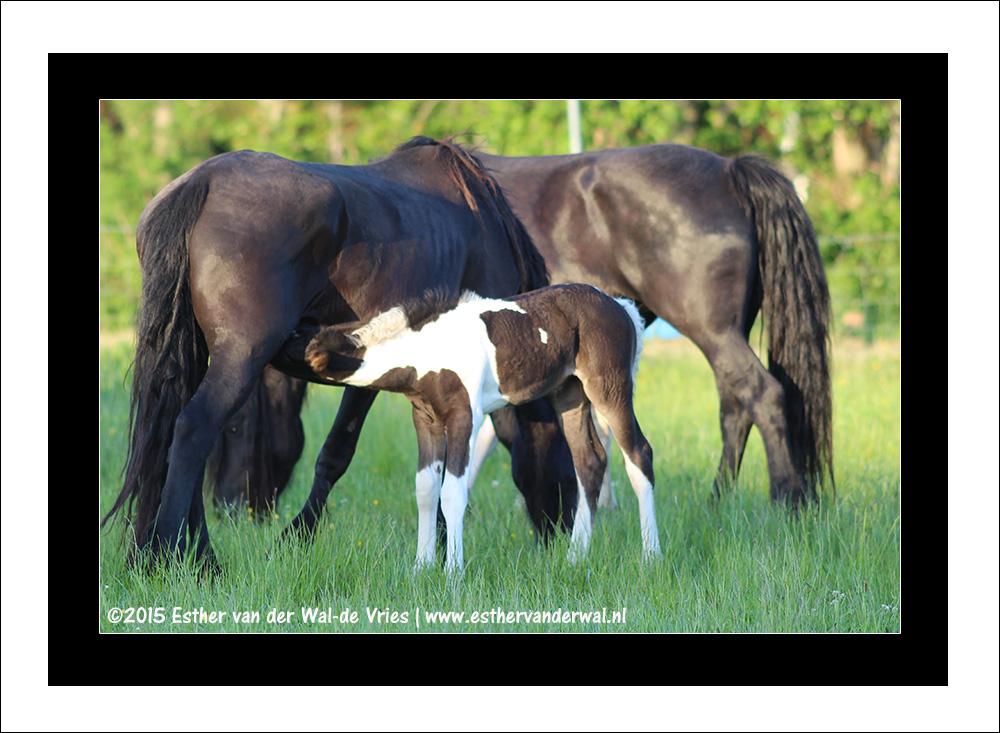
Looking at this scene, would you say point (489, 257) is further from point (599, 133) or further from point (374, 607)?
point (599, 133)

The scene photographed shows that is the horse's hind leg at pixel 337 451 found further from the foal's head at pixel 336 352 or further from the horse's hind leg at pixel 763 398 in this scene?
the horse's hind leg at pixel 763 398

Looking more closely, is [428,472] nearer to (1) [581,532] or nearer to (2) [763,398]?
(1) [581,532]

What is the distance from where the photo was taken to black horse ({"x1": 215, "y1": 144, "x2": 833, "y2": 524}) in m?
5.75

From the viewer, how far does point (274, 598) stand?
3.78 meters

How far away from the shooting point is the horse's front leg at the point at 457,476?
393cm

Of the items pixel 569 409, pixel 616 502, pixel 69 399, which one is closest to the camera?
pixel 69 399

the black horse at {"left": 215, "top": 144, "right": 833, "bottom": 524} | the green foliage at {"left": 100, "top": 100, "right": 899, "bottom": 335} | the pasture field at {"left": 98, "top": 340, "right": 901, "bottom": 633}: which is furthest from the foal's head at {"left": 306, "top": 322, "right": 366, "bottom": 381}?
the green foliage at {"left": 100, "top": 100, "right": 899, "bottom": 335}

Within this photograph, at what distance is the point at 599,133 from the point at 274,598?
9.20 m

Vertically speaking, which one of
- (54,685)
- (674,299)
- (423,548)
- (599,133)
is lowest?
(54,685)

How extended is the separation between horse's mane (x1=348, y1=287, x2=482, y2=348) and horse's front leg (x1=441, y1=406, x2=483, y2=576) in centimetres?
44

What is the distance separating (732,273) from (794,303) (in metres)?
0.43

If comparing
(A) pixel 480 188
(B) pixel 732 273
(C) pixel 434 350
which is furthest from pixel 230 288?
(B) pixel 732 273

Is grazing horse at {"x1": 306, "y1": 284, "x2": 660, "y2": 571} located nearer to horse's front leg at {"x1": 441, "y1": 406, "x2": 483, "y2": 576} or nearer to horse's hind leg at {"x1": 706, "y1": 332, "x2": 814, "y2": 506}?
horse's front leg at {"x1": 441, "y1": 406, "x2": 483, "y2": 576}

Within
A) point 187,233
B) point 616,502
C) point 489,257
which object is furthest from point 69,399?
point 616,502
